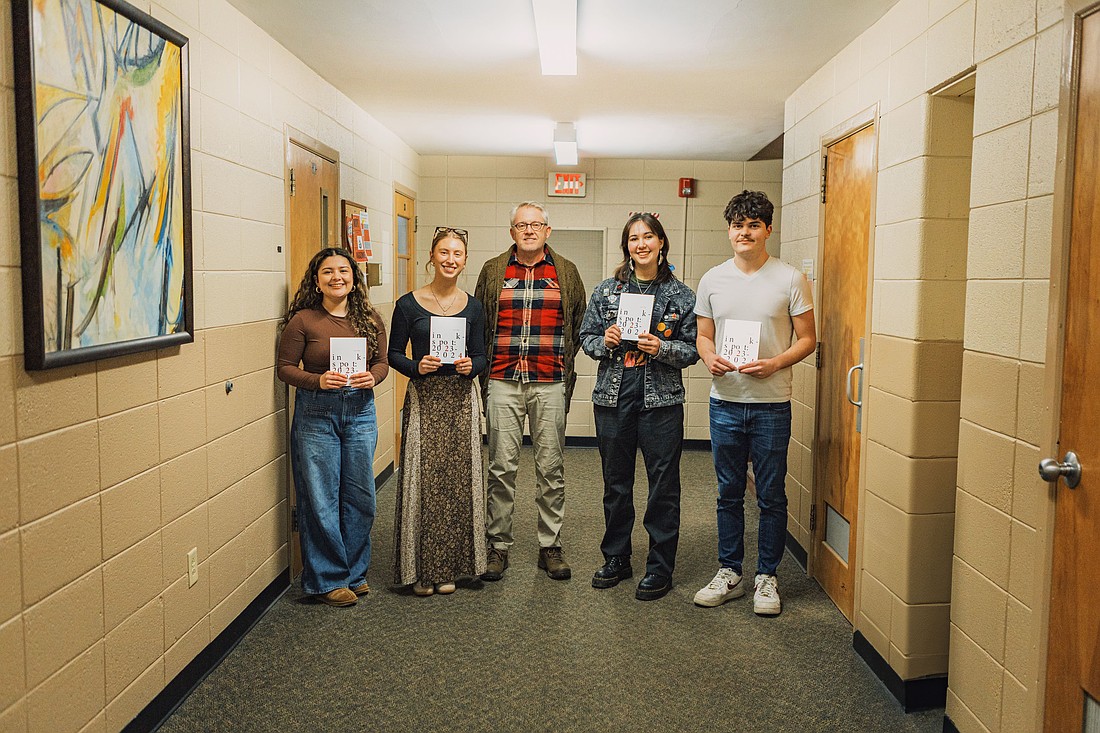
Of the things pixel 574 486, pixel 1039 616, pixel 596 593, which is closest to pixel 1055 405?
pixel 1039 616

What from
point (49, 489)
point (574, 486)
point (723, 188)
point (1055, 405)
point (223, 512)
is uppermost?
point (723, 188)

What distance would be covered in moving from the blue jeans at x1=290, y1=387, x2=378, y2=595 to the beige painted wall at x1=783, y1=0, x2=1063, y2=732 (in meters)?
1.97

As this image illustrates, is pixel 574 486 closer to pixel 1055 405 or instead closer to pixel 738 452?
pixel 738 452

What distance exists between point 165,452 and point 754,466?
2.19 metres

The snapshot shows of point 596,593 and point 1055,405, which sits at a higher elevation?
point 1055,405

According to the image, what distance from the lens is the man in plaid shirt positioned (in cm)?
377

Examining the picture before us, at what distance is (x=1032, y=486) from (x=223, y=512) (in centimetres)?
254

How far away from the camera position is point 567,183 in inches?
279

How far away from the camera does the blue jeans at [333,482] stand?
343 centimetres

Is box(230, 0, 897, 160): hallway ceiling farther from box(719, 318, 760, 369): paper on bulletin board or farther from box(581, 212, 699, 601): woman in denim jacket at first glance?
box(719, 318, 760, 369): paper on bulletin board

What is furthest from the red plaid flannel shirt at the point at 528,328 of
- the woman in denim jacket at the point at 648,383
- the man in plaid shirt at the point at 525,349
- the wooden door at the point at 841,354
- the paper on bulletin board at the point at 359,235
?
the paper on bulletin board at the point at 359,235

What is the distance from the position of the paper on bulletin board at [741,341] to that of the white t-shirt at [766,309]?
7cm

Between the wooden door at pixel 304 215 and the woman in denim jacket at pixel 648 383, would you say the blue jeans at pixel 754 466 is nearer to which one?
the woman in denim jacket at pixel 648 383

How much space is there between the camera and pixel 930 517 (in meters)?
2.79
